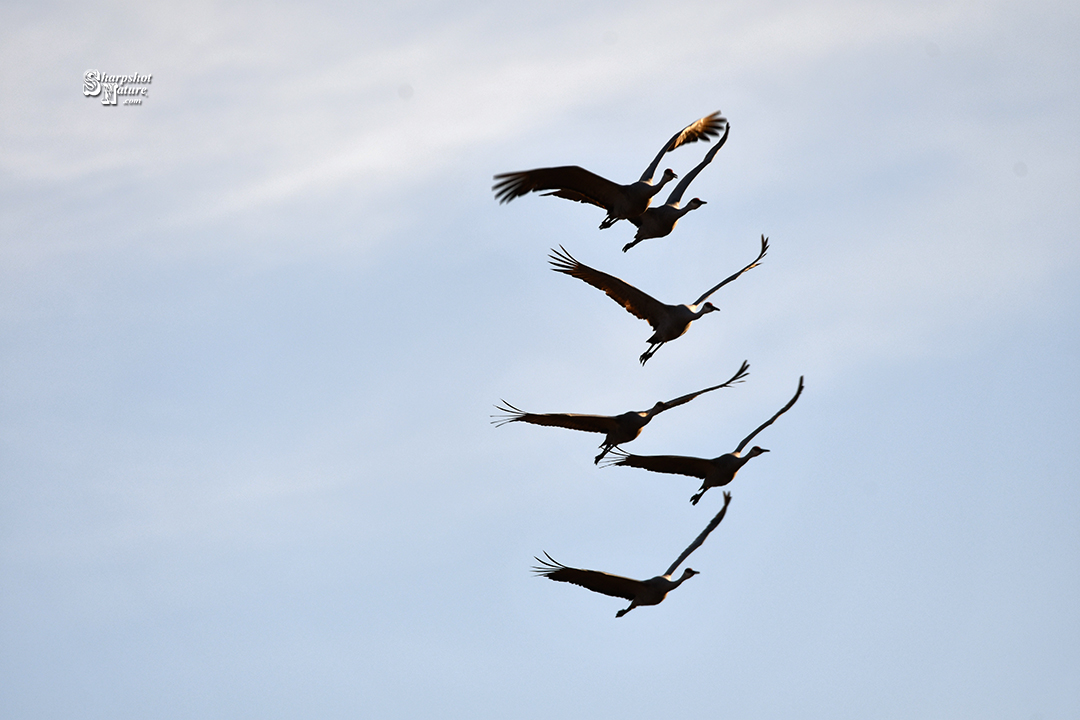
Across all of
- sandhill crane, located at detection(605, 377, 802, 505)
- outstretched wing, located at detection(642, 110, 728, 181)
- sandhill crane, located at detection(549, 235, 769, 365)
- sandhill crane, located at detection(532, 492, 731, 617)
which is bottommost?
sandhill crane, located at detection(532, 492, 731, 617)

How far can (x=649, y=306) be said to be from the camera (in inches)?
1389

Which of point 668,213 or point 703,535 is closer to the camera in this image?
point 703,535

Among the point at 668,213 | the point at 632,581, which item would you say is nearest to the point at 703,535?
the point at 632,581

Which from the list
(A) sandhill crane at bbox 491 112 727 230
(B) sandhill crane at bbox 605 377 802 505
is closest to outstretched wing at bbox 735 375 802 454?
(B) sandhill crane at bbox 605 377 802 505

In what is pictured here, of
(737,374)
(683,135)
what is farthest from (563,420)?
(683,135)

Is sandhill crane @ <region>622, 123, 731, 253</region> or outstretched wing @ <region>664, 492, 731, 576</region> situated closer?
outstretched wing @ <region>664, 492, 731, 576</region>

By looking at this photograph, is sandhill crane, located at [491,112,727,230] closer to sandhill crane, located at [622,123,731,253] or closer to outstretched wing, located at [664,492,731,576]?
sandhill crane, located at [622,123,731,253]

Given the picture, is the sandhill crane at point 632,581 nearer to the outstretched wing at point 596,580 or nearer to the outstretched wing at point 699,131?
the outstretched wing at point 596,580

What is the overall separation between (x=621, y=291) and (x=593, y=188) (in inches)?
111

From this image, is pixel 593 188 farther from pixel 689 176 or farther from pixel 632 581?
pixel 632 581

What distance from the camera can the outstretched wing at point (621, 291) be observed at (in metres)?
34.9

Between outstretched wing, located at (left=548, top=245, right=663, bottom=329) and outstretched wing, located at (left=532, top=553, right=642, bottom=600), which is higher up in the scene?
outstretched wing, located at (left=548, top=245, right=663, bottom=329)

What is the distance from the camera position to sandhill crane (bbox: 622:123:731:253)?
35.3 metres

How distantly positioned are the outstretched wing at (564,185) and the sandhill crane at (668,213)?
3.72 ft
